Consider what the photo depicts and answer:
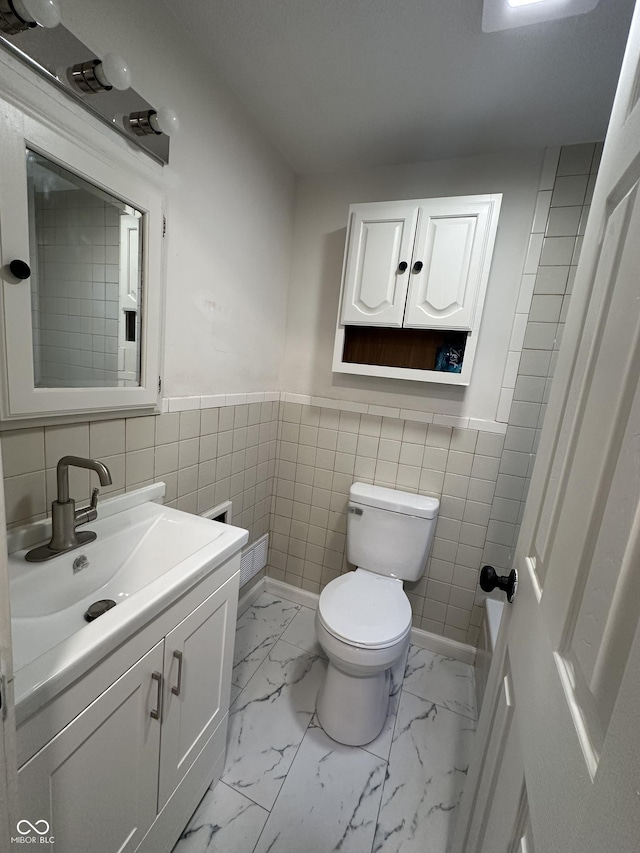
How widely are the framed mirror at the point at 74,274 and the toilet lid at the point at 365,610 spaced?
1012 mm

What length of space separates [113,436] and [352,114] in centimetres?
147

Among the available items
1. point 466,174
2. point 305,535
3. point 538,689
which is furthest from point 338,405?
point 538,689

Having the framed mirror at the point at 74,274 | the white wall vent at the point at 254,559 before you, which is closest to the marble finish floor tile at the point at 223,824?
the white wall vent at the point at 254,559

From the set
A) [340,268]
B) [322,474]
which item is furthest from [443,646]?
[340,268]

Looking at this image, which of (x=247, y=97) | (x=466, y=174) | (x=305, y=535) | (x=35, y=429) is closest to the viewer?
(x=35, y=429)

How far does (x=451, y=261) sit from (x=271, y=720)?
1.97m

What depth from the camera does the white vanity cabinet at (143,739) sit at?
0.56 meters

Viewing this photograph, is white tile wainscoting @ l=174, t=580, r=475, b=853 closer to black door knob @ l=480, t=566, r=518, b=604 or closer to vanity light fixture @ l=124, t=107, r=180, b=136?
black door knob @ l=480, t=566, r=518, b=604

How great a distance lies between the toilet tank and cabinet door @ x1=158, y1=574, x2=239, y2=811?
76cm

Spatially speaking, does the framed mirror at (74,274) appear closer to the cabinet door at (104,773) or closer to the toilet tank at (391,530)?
the cabinet door at (104,773)

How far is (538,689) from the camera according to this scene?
0.49 meters

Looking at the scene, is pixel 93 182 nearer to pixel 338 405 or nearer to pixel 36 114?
pixel 36 114

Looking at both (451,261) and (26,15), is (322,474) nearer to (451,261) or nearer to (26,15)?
(451,261)

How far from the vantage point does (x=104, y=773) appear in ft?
2.18
